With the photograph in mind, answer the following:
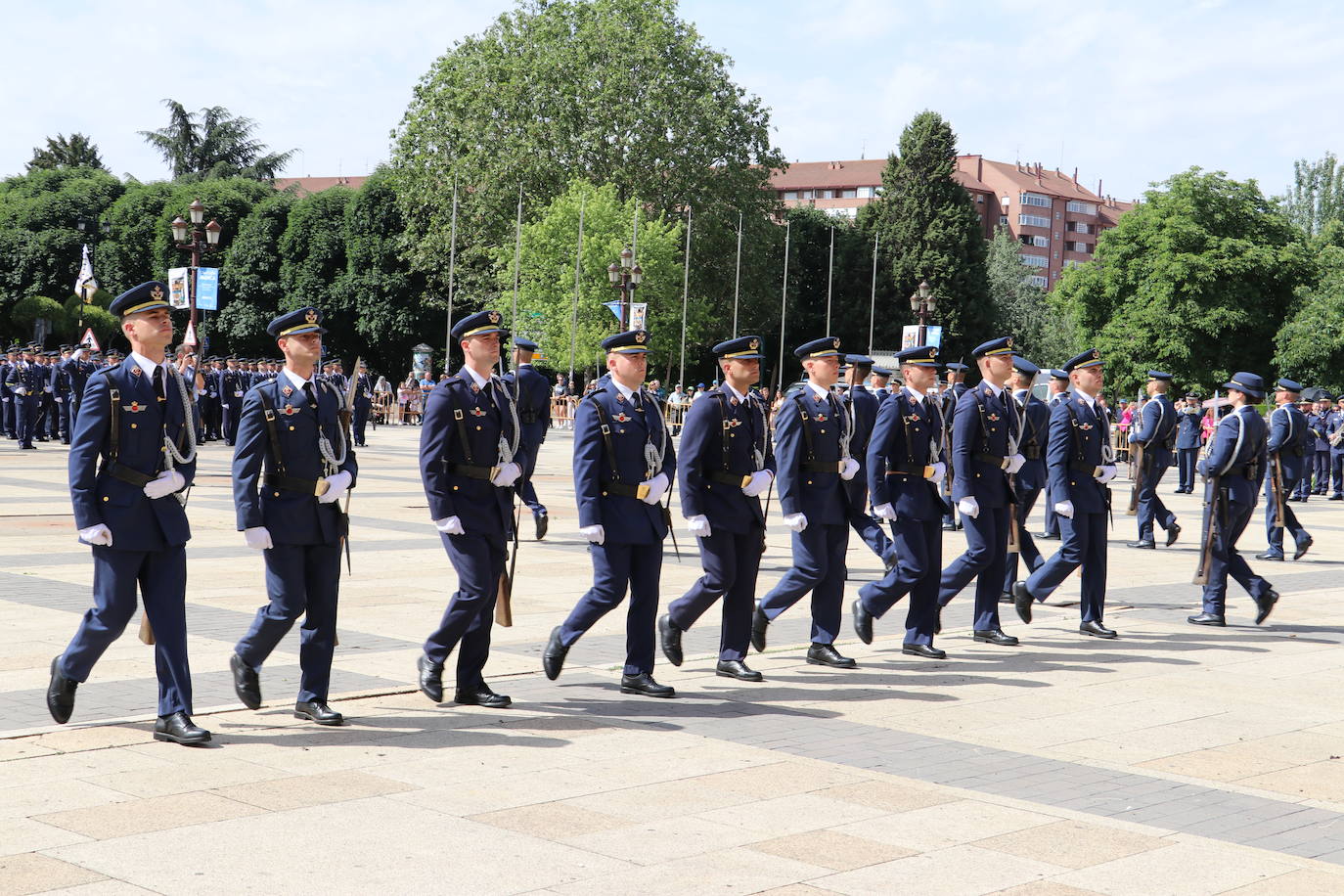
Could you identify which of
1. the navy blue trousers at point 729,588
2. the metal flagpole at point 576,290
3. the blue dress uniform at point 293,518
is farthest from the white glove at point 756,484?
the metal flagpole at point 576,290

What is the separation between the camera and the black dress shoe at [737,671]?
8.87 metres

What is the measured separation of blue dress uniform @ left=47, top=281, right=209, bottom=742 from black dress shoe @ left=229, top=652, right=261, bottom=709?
400 mm

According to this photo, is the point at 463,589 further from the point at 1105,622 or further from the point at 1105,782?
the point at 1105,622

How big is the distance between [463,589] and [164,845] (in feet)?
8.61

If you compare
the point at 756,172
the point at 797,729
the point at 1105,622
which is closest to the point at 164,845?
the point at 797,729

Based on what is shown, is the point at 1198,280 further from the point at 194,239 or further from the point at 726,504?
the point at 726,504

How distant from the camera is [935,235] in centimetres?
8281

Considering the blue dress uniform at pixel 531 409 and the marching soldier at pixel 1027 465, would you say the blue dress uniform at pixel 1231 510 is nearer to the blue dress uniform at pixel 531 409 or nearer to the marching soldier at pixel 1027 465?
the marching soldier at pixel 1027 465

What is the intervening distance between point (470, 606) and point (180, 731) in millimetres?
1535

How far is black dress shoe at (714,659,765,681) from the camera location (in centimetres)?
887

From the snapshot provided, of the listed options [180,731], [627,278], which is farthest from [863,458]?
[627,278]

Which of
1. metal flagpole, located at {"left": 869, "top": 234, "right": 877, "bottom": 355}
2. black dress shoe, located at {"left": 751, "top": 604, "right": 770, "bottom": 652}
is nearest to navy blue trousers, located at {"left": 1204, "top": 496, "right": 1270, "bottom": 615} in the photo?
black dress shoe, located at {"left": 751, "top": 604, "right": 770, "bottom": 652}

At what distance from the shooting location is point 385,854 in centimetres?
523

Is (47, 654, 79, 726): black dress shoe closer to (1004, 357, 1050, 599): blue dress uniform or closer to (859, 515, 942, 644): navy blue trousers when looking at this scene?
(859, 515, 942, 644): navy blue trousers
